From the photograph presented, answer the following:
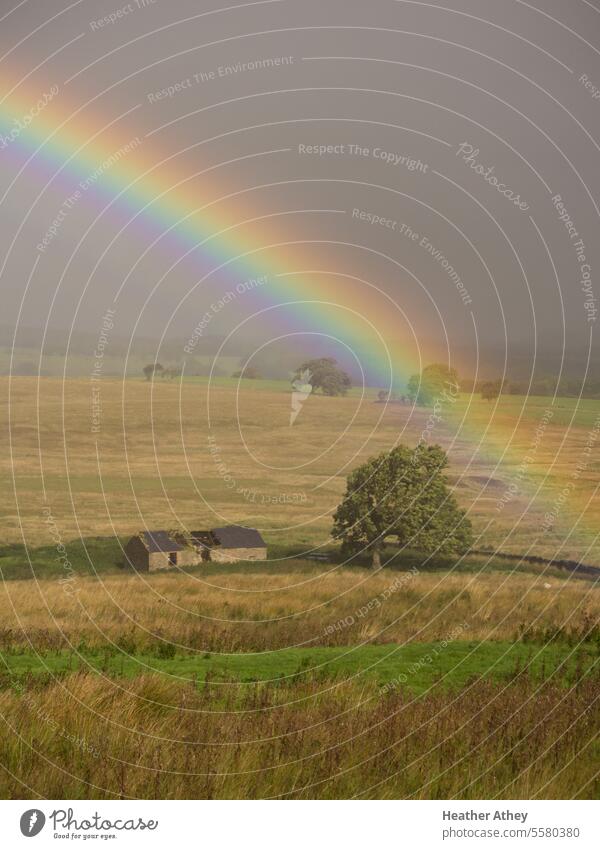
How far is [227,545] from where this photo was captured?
131 feet

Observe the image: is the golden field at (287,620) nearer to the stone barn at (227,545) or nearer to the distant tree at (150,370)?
the stone barn at (227,545)

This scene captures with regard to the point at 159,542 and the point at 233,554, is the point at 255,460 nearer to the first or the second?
the point at 233,554

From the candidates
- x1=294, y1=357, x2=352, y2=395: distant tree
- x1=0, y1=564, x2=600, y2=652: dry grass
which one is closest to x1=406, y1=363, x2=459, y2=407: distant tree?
x1=294, y1=357, x2=352, y2=395: distant tree

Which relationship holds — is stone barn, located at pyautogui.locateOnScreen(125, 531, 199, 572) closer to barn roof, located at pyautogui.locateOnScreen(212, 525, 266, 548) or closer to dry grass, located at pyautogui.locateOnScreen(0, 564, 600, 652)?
dry grass, located at pyautogui.locateOnScreen(0, 564, 600, 652)

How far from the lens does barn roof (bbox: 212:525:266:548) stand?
39.9 metres

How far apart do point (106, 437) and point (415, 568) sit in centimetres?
3010

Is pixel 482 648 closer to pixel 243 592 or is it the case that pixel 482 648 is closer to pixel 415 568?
pixel 243 592

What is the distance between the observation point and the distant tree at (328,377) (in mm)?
72062

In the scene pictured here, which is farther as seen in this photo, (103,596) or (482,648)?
(103,596)

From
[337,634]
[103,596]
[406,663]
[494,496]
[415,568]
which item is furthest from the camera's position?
[494,496]

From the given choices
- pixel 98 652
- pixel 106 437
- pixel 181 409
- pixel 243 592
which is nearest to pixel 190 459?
pixel 106 437

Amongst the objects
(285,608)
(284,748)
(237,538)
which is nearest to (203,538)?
(237,538)

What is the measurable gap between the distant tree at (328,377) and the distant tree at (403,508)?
30.4 m

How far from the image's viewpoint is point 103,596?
1219 inches
